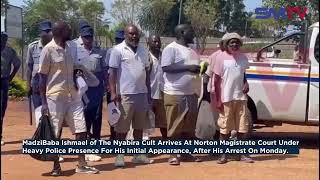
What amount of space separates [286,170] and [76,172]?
7.96 feet

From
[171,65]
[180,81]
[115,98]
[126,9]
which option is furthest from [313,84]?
[126,9]

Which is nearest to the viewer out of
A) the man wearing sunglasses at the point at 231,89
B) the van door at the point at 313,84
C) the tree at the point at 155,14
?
the man wearing sunglasses at the point at 231,89

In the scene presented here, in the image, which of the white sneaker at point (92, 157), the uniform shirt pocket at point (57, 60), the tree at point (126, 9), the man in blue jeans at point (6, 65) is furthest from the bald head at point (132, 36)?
the tree at point (126, 9)

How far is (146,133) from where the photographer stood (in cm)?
785

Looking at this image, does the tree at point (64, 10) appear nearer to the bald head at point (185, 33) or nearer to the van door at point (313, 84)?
the van door at point (313, 84)

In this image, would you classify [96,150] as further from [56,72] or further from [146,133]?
[146,133]

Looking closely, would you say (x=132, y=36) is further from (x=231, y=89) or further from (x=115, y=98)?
(x=231, y=89)

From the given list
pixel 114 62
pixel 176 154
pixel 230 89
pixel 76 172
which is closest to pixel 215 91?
pixel 230 89

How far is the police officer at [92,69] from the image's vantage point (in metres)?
6.94

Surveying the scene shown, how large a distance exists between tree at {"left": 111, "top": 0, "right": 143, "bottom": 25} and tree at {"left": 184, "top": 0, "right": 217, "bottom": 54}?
3105mm

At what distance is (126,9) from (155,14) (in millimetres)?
2130

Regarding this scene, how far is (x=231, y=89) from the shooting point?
683cm

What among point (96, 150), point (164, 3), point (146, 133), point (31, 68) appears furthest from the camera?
point (164, 3)

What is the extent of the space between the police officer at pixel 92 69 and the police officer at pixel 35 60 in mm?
385
